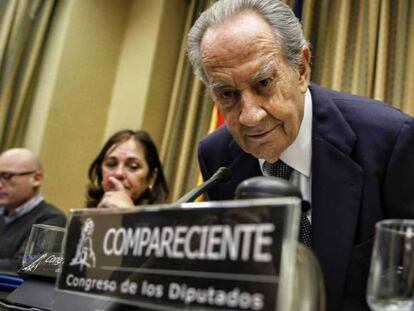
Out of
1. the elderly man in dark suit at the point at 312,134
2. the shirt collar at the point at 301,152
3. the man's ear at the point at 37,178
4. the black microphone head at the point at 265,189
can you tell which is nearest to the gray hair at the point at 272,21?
the elderly man in dark suit at the point at 312,134

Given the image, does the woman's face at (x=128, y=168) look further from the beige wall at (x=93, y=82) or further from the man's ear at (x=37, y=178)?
the beige wall at (x=93, y=82)

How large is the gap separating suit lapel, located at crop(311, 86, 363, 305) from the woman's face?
45.3 inches

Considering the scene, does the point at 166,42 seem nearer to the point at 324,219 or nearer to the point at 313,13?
the point at 313,13

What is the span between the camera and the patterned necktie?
94 centimetres

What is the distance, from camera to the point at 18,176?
2.90 meters

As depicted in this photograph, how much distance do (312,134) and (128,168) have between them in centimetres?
120

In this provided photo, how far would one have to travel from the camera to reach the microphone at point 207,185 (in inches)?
30.7

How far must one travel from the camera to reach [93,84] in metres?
3.40

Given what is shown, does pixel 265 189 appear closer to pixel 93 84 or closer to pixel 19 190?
pixel 19 190

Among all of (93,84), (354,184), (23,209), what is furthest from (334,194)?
(93,84)

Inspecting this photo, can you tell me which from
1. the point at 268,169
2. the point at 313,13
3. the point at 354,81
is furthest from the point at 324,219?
the point at 313,13

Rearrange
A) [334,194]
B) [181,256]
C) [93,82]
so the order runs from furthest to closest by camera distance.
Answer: [93,82] < [334,194] < [181,256]

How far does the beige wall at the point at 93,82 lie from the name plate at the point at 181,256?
2.60m

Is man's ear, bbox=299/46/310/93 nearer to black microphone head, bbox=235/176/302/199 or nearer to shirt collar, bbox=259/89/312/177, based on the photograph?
shirt collar, bbox=259/89/312/177
